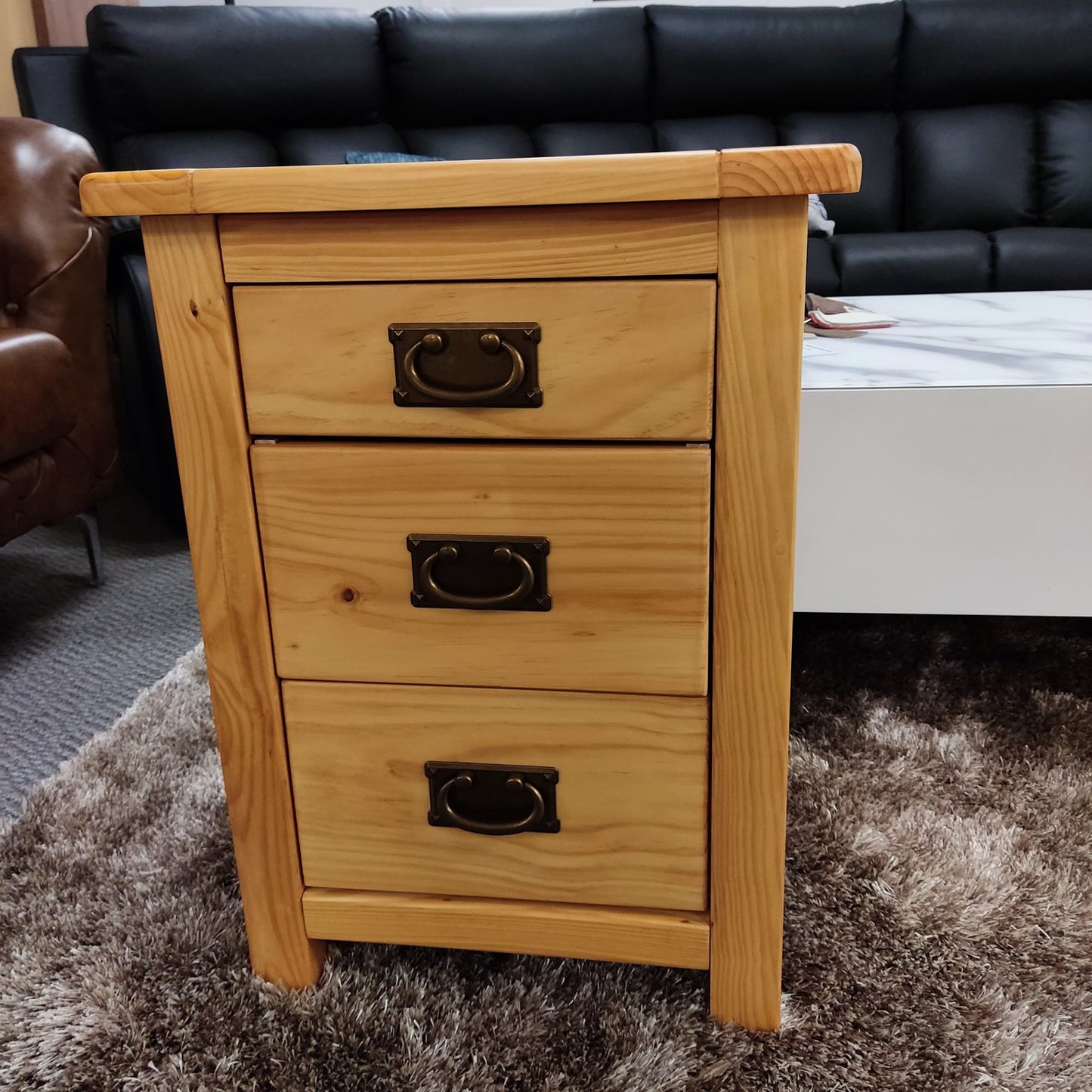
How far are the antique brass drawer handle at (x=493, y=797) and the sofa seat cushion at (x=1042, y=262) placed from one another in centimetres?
170

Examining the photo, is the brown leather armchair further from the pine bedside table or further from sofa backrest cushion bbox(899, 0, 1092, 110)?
sofa backrest cushion bbox(899, 0, 1092, 110)

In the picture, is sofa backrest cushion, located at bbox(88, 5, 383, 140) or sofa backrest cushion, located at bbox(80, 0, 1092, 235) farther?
sofa backrest cushion, located at bbox(80, 0, 1092, 235)

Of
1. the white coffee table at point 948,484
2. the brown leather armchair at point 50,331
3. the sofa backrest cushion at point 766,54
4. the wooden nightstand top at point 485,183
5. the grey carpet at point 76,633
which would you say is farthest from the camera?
the sofa backrest cushion at point 766,54

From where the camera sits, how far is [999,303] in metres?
1.48

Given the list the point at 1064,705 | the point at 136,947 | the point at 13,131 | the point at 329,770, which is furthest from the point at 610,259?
the point at 13,131

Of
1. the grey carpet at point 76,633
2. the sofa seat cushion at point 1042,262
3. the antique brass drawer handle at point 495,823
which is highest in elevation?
the sofa seat cushion at point 1042,262

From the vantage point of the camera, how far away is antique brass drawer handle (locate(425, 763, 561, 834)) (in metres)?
0.68

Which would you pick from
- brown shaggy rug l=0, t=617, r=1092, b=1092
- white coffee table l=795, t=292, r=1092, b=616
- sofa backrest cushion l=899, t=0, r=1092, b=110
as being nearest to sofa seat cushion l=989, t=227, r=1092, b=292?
sofa backrest cushion l=899, t=0, r=1092, b=110

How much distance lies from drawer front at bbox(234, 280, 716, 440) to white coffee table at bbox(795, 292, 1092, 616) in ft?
1.40

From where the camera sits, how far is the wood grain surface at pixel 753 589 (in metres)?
0.57

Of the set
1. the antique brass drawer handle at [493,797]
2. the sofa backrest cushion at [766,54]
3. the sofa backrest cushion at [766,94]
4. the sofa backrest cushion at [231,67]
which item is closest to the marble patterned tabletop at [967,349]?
the antique brass drawer handle at [493,797]

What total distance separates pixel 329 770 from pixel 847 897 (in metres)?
0.45

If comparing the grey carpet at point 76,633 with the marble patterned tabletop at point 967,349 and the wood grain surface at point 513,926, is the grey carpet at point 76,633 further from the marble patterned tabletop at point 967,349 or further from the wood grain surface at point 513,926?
the marble patterned tabletop at point 967,349

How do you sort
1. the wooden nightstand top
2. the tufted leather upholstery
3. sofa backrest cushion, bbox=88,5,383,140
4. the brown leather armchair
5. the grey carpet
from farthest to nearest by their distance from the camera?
the tufted leather upholstery, sofa backrest cushion, bbox=88,5,383,140, the brown leather armchair, the grey carpet, the wooden nightstand top
